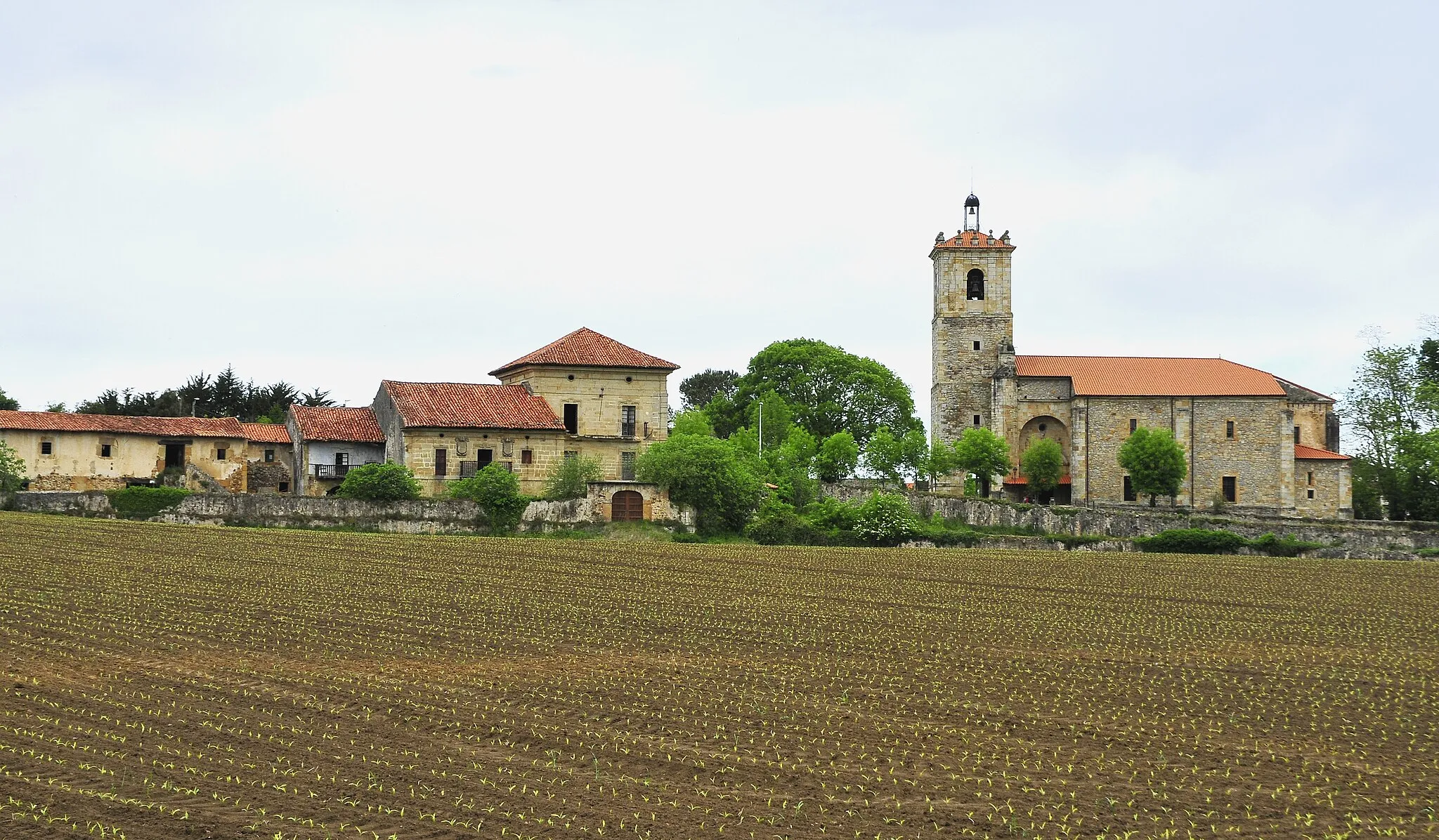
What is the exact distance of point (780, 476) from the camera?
213 feet

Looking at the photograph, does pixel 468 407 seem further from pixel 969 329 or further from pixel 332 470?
pixel 969 329

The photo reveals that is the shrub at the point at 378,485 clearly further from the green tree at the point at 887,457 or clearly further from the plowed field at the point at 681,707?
the green tree at the point at 887,457

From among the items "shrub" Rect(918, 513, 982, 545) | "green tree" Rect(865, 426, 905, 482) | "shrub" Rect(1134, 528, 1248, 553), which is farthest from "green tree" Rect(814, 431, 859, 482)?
"shrub" Rect(1134, 528, 1248, 553)

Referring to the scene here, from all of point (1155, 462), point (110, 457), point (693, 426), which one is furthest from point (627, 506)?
point (1155, 462)

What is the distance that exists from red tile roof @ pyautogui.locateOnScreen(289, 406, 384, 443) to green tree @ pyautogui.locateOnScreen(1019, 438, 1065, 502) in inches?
1285

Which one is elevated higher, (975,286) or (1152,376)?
(975,286)

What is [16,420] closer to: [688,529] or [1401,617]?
[688,529]

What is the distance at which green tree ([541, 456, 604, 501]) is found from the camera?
170ft

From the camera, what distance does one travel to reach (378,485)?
48.4 meters

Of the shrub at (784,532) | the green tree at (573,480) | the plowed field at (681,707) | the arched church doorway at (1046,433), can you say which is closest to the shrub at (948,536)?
the shrub at (784,532)

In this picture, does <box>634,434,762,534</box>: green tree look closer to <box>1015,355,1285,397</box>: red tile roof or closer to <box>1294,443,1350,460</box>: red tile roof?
<box>1015,355,1285,397</box>: red tile roof

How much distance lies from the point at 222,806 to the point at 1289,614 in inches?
1020

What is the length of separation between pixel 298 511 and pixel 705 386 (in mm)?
68335

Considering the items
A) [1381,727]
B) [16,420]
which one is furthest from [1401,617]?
[16,420]
